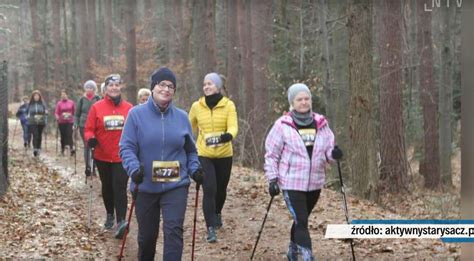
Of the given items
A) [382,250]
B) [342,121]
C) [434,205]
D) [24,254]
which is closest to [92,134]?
[24,254]

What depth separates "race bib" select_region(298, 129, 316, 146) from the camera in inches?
245

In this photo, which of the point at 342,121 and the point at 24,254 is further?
the point at 342,121

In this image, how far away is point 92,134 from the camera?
27.5ft

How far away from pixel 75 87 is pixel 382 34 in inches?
945

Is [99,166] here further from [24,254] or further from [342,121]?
[342,121]

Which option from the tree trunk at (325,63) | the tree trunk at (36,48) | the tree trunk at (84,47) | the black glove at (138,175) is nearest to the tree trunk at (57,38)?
the tree trunk at (36,48)

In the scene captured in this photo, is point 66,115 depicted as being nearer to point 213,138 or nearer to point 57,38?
point 213,138

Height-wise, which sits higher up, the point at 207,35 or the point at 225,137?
the point at 207,35

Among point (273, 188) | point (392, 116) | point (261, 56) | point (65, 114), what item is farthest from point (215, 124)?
point (261, 56)

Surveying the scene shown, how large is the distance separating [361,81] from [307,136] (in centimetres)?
481

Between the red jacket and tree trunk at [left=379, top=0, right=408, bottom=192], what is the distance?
24.5 ft

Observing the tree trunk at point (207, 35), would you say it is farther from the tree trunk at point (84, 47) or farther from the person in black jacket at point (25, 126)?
the tree trunk at point (84, 47)

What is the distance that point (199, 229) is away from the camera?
911 centimetres

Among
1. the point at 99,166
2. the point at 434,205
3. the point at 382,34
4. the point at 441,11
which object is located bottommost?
the point at 434,205
